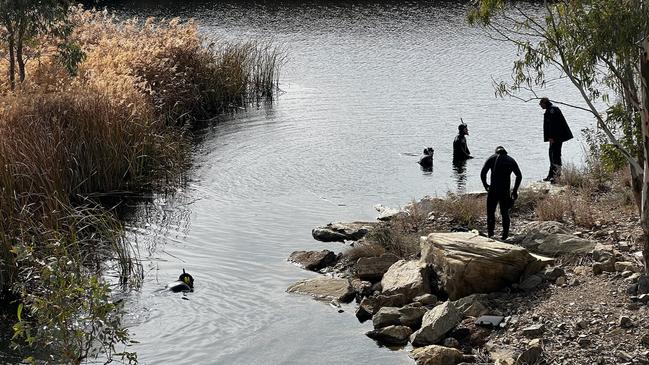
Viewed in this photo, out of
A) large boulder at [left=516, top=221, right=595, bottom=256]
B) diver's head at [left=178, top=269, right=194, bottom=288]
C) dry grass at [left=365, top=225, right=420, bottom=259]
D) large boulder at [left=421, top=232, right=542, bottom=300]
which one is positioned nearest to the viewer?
large boulder at [left=421, top=232, right=542, bottom=300]

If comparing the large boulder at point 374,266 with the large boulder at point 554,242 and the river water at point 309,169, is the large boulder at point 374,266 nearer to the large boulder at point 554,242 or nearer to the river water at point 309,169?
the river water at point 309,169

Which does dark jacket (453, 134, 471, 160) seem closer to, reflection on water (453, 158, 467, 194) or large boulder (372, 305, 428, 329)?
reflection on water (453, 158, 467, 194)

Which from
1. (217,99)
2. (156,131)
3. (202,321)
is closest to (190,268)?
(202,321)

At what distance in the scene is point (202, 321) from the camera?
752 inches

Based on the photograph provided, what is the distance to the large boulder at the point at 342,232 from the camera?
24.3 meters

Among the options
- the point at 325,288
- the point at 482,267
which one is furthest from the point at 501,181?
the point at 325,288

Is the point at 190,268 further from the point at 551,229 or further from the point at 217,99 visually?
the point at 217,99

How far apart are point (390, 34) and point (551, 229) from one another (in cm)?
3456

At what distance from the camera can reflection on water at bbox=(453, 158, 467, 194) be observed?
28.6 metres

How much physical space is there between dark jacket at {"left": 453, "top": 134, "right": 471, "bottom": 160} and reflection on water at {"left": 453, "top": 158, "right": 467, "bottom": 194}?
114 millimetres

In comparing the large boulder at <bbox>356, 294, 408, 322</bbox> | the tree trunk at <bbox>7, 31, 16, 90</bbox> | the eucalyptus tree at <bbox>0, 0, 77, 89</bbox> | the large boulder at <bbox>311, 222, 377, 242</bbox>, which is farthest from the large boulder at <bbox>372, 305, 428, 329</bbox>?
the tree trunk at <bbox>7, 31, 16, 90</bbox>

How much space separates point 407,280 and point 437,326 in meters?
2.35

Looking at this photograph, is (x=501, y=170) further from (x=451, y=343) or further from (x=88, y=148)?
(x=88, y=148)

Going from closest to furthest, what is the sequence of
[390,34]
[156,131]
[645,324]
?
[645,324] → [156,131] → [390,34]
